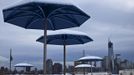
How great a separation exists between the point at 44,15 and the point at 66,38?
4.49 metres

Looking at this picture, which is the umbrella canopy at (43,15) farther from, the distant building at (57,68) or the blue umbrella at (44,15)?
the distant building at (57,68)

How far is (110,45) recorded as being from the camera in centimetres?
4356

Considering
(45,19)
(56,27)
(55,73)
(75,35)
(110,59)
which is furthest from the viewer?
(110,59)

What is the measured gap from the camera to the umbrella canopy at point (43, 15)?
9.48m

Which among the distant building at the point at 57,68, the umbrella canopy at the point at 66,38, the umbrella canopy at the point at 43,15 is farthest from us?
the distant building at the point at 57,68

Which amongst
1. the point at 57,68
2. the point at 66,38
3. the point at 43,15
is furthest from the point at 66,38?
the point at 57,68

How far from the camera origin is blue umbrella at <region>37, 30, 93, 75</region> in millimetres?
13607

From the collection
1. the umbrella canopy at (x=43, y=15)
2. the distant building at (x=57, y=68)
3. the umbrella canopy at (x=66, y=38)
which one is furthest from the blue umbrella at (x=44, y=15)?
the distant building at (x=57, y=68)

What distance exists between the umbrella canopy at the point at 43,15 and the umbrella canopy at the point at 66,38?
48.8 inches

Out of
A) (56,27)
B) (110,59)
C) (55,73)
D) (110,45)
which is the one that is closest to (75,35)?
(56,27)

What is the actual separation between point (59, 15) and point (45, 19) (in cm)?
61

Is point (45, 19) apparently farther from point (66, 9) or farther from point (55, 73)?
point (55, 73)

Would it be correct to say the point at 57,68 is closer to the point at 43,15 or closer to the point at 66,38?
the point at 66,38

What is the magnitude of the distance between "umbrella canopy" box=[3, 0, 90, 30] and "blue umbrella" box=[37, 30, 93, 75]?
4.07ft
